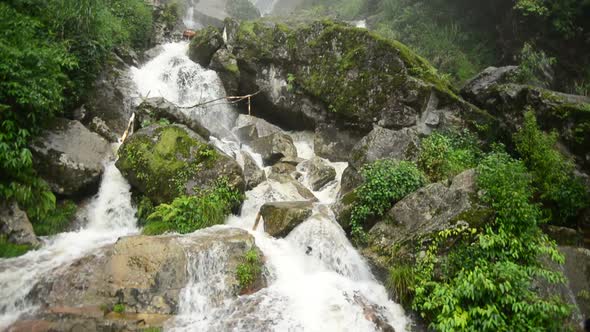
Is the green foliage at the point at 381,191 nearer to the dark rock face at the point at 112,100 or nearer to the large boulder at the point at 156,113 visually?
the large boulder at the point at 156,113

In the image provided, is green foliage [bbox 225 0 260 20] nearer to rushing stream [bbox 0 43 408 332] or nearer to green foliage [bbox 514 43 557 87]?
green foliage [bbox 514 43 557 87]

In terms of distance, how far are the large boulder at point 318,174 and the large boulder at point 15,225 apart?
8.16 metres

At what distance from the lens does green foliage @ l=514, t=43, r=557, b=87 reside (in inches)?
535

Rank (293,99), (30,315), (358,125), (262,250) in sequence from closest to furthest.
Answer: (30,315)
(262,250)
(358,125)
(293,99)

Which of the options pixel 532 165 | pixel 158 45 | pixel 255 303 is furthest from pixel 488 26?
pixel 255 303

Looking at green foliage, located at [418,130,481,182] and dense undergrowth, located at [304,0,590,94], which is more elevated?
dense undergrowth, located at [304,0,590,94]

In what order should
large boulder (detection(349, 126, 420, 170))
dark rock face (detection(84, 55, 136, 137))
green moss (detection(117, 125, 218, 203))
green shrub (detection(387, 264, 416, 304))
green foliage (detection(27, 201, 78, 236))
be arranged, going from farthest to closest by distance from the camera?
1. dark rock face (detection(84, 55, 136, 137))
2. large boulder (detection(349, 126, 420, 170))
3. green moss (detection(117, 125, 218, 203))
4. green foliage (detection(27, 201, 78, 236))
5. green shrub (detection(387, 264, 416, 304))

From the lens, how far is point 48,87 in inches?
347

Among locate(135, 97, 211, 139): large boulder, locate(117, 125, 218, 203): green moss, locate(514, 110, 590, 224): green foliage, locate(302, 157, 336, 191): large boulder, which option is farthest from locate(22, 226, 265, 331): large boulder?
locate(514, 110, 590, 224): green foliage

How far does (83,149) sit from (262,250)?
20.4 feet

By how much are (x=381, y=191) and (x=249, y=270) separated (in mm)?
3837

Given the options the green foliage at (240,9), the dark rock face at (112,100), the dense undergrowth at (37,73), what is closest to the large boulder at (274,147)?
the dark rock face at (112,100)

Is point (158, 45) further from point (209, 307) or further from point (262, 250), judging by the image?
point (209, 307)

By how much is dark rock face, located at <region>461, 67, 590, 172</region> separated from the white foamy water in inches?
479
